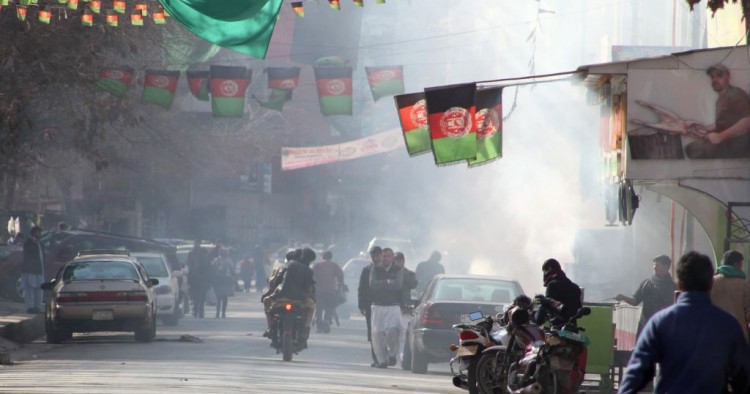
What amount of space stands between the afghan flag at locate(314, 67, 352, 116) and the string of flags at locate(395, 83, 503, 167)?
37.9ft

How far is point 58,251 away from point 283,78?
26.0 feet

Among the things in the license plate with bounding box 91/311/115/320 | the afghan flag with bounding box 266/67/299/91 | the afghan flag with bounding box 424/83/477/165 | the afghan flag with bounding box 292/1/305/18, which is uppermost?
the afghan flag with bounding box 266/67/299/91

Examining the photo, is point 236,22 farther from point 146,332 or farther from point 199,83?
point 199,83

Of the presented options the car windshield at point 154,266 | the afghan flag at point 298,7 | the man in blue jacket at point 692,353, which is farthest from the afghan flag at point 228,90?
the man in blue jacket at point 692,353

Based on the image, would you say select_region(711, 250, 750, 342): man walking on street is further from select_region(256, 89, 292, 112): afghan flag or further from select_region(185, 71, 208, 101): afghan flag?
select_region(256, 89, 292, 112): afghan flag

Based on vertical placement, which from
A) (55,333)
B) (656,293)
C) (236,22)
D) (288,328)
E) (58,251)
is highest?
(236,22)

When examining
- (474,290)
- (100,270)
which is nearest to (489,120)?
(474,290)

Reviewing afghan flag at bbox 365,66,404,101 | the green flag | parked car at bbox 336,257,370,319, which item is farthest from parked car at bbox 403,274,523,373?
parked car at bbox 336,257,370,319

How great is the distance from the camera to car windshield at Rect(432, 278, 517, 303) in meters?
19.6

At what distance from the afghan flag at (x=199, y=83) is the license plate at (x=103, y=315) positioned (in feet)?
27.1

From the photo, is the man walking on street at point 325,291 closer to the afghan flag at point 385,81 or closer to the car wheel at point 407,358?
the afghan flag at point 385,81

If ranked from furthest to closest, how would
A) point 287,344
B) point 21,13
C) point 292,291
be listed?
point 292,291
point 21,13
point 287,344

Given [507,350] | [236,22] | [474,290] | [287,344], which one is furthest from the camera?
[287,344]

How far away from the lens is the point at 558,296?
43.2 ft
